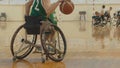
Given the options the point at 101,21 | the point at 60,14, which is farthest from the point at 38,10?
the point at 60,14

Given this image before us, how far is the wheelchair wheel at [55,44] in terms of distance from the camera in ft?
14.4

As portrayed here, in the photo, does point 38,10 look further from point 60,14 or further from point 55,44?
point 60,14

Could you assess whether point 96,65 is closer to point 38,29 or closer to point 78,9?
point 38,29

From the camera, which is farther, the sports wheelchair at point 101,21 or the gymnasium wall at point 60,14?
the gymnasium wall at point 60,14

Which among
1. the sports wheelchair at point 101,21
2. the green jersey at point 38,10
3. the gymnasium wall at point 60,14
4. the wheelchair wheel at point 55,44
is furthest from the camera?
the gymnasium wall at point 60,14

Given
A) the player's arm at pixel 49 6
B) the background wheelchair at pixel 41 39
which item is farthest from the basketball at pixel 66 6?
the background wheelchair at pixel 41 39

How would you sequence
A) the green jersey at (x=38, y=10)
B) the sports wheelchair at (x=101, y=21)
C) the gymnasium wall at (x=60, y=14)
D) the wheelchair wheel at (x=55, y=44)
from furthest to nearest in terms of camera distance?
the gymnasium wall at (x=60, y=14), the sports wheelchair at (x=101, y=21), the green jersey at (x=38, y=10), the wheelchair wheel at (x=55, y=44)

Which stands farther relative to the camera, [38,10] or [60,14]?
[60,14]

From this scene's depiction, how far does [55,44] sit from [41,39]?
0.60 m

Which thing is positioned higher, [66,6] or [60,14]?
[66,6]

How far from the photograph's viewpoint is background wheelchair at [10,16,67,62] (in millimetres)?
4398

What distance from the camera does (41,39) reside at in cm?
429

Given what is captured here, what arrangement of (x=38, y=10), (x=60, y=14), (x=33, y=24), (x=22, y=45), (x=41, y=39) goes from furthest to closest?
(x=60, y=14) < (x=22, y=45) < (x=38, y=10) < (x=33, y=24) < (x=41, y=39)

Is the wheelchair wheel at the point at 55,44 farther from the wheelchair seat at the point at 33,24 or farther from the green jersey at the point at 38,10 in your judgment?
the green jersey at the point at 38,10
